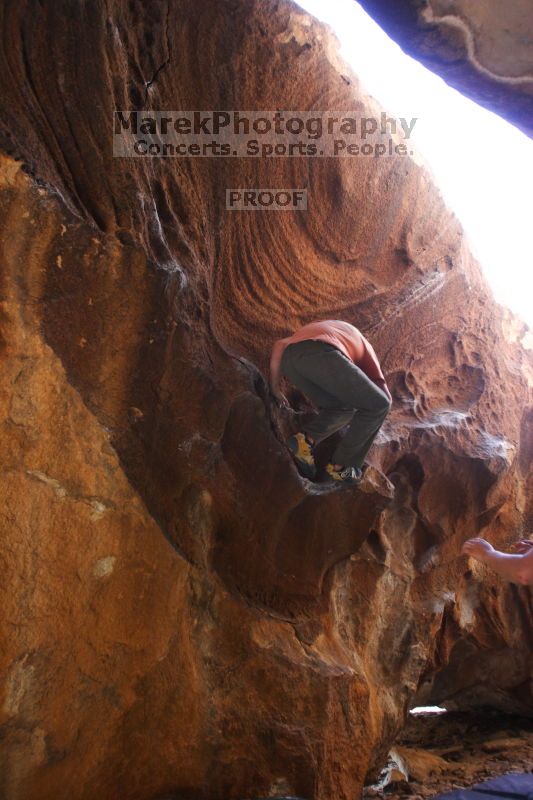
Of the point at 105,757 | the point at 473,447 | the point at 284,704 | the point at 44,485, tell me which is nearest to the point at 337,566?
the point at 284,704

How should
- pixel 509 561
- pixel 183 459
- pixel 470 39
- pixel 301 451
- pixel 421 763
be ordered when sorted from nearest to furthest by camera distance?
pixel 470 39
pixel 183 459
pixel 301 451
pixel 509 561
pixel 421 763

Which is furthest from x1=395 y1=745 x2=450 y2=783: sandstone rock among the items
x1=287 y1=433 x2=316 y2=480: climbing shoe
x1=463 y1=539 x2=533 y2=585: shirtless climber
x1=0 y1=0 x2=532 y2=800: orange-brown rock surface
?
x1=287 y1=433 x2=316 y2=480: climbing shoe

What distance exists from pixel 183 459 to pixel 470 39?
225cm

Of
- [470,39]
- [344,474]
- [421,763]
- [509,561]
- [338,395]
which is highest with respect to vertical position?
[470,39]

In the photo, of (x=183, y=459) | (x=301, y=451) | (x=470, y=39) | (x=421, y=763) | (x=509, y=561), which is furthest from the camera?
(x=421, y=763)

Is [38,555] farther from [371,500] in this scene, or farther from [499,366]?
[499,366]

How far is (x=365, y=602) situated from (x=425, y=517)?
805 mm

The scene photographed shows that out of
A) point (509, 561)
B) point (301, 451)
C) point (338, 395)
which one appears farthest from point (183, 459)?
point (509, 561)

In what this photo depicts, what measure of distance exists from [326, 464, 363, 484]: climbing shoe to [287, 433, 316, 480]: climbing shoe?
11 cm

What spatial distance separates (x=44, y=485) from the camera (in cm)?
309

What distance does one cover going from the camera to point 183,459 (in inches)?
136

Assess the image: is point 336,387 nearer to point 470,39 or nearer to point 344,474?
point 344,474

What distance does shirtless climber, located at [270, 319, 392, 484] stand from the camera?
11.4 feet

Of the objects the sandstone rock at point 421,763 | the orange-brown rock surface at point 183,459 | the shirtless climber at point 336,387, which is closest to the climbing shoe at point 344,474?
the shirtless climber at point 336,387
